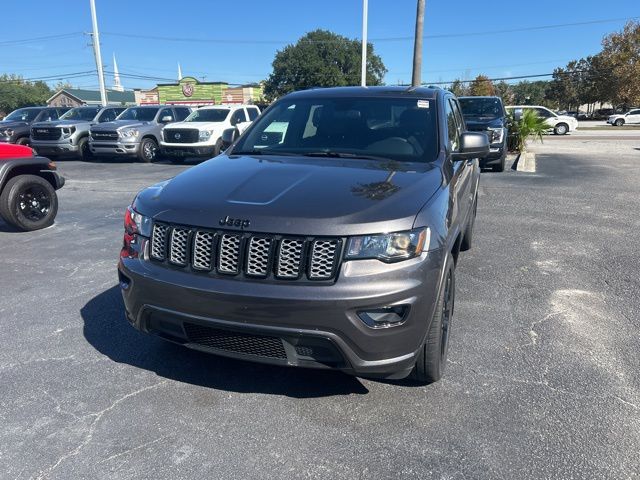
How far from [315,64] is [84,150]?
57201mm

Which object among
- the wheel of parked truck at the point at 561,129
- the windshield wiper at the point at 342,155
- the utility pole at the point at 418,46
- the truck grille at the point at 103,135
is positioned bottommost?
the wheel of parked truck at the point at 561,129

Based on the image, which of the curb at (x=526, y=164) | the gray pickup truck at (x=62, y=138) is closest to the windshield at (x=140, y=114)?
the gray pickup truck at (x=62, y=138)

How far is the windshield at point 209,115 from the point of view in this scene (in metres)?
15.5

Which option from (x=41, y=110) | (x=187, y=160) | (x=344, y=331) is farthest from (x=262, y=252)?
(x=41, y=110)

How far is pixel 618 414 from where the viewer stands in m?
2.70

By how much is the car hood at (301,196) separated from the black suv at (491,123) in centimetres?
819

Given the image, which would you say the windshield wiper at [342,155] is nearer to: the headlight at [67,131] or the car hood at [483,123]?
Result: the car hood at [483,123]

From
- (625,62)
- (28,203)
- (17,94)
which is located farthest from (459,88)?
(17,94)

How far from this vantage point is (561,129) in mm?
31312

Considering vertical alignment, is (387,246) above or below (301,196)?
below

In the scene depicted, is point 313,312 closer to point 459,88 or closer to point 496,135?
point 496,135

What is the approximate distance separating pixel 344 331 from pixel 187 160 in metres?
15.1

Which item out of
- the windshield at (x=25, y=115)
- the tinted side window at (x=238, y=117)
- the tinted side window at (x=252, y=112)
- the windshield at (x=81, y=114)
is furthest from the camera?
the windshield at (x=25, y=115)

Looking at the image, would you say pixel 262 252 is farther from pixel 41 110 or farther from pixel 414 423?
pixel 41 110
